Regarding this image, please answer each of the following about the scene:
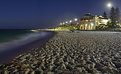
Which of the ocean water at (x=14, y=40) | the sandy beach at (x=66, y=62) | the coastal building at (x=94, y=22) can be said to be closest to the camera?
the sandy beach at (x=66, y=62)

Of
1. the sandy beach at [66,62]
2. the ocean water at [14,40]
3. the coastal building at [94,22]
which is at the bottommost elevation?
the ocean water at [14,40]

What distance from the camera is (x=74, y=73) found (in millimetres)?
3396

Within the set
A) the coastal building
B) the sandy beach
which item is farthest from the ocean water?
the coastal building

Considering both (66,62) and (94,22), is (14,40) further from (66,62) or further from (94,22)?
(94,22)

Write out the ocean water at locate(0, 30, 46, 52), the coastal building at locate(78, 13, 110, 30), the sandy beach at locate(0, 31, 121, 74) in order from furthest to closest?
the coastal building at locate(78, 13, 110, 30)
the ocean water at locate(0, 30, 46, 52)
the sandy beach at locate(0, 31, 121, 74)

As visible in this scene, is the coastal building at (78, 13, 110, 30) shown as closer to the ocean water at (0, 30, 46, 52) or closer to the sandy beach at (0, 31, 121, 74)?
the ocean water at (0, 30, 46, 52)

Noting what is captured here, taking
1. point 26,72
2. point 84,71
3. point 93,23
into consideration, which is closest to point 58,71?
point 84,71

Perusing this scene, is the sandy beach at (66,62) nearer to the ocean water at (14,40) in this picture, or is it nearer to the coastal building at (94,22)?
the ocean water at (14,40)

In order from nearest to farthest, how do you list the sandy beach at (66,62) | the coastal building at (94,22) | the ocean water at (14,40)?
the sandy beach at (66,62) → the ocean water at (14,40) → the coastal building at (94,22)

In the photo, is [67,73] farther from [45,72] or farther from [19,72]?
[19,72]

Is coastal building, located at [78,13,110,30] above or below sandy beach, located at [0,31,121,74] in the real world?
above

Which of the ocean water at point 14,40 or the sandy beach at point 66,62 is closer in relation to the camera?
the sandy beach at point 66,62

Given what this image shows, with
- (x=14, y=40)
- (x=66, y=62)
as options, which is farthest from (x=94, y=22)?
(x=66, y=62)

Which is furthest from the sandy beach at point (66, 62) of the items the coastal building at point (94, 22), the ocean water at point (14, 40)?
the coastal building at point (94, 22)
